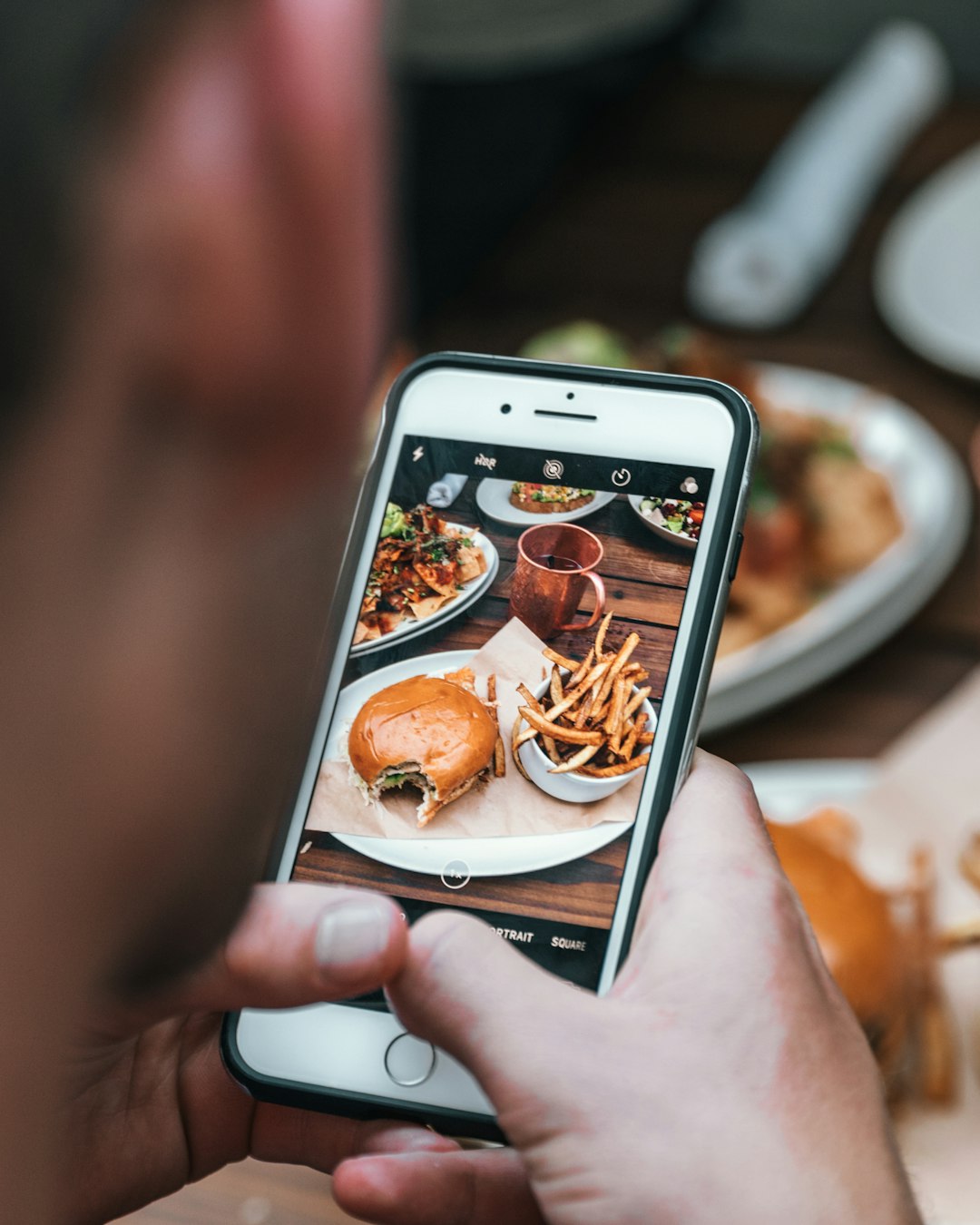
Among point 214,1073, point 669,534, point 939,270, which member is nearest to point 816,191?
point 939,270

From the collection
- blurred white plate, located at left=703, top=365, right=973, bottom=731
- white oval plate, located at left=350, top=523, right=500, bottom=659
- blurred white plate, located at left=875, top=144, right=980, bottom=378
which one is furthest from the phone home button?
blurred white plate, located at left=875, top=144, right=980, bottom=378

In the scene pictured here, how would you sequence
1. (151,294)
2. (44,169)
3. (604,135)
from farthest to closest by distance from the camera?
(604,135) → (44,169) → (151,294)

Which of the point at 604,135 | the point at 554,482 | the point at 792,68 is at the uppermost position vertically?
the point at 792,68

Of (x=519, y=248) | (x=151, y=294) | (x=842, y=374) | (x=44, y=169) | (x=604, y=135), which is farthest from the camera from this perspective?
(x=604, y=135)

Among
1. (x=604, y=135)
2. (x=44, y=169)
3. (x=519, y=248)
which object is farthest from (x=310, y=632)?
(x=604, y=135)

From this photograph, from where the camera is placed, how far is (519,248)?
1136mm

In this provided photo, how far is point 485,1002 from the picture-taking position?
291 millimetres

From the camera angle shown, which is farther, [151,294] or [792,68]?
[792,68]

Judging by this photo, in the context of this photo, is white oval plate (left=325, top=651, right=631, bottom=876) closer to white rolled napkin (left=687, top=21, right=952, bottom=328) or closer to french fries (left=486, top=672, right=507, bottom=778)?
french fries (left=486, top=672, right=507, bottom=778)

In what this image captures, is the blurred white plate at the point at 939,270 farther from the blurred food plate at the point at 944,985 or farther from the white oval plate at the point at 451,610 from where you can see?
the white oval plate at the point at 451,610

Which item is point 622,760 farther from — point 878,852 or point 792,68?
point 792,68

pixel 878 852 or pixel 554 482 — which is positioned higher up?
pixel 554 482

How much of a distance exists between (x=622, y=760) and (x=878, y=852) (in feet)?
1.12

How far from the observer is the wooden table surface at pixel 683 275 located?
0.74 meters
